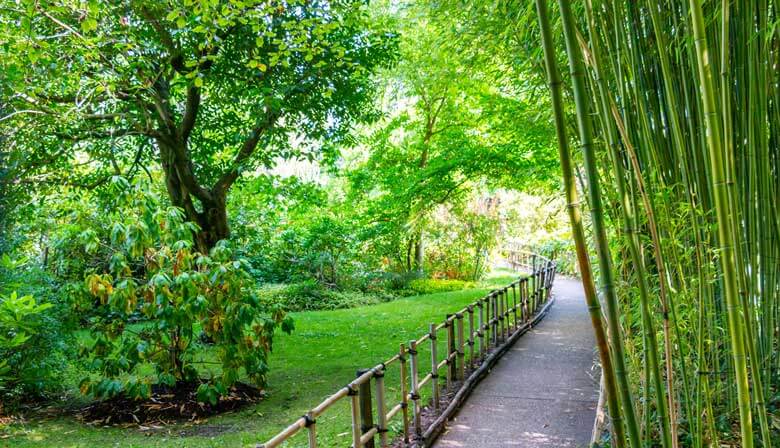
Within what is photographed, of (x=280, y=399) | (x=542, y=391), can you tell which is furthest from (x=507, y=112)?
(x=280, y=399)

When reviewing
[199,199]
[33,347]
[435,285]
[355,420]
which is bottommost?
[355,420]

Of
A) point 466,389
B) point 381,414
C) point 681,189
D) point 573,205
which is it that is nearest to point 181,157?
point 466,389

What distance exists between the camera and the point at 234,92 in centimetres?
633

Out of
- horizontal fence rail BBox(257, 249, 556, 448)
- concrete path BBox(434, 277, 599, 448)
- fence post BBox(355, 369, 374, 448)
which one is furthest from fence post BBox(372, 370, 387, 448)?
concrete path BBox(434, 277, 599, 448)

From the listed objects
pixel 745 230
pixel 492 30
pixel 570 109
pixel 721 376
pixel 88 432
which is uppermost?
pixel 492 30

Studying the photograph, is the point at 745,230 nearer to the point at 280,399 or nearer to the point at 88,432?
the point at 280,399

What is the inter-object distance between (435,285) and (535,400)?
7910 mm

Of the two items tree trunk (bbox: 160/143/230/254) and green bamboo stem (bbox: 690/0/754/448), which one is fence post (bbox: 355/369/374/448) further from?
tree trunk (bbox: 160/143/230/254)

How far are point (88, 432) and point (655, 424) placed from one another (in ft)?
13.2

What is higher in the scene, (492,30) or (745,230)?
(492,30)

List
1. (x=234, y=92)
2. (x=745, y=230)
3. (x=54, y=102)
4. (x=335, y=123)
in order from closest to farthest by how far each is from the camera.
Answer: (x=745, y=230)
(x=54, y=102)
(x=234, y=92)
(x=335, y=123)

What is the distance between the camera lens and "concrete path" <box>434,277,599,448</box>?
3949 mm

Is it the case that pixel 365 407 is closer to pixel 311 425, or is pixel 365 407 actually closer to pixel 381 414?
pixel 381 414

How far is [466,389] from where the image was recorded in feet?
16.2
